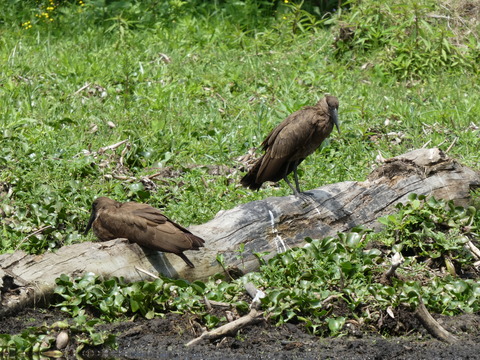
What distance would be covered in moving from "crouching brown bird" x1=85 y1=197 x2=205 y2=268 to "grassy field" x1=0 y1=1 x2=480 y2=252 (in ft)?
2.05

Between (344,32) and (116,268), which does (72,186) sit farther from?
(344,32)

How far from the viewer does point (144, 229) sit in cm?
609

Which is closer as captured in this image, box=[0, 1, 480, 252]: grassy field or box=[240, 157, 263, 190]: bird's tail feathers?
box=[240, 157, 263, 190]: bird's tail feathers

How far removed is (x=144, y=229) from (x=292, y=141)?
1.75 metres

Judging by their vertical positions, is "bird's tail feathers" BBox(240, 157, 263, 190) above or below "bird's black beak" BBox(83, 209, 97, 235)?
below

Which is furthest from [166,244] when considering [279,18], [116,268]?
[279,18]

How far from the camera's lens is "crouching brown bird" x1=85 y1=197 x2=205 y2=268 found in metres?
5.98

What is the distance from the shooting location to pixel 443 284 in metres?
6.18

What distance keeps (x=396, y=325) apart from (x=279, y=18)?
789 centimetres

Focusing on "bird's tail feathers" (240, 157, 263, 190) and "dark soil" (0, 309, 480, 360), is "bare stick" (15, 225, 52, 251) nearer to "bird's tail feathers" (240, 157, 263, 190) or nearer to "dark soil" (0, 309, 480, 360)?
"dark soil" (0, 309, 480, 360)

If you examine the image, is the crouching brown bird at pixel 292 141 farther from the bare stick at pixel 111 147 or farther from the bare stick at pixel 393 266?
the bare stick at pixel 111 147

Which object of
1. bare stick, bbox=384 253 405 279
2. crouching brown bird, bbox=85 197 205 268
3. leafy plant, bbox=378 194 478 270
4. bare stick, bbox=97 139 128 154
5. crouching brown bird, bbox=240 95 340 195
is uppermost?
crouching brown bird, bbox=85 197 205 268

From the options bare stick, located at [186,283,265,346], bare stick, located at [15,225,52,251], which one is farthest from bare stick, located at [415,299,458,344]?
bare stick, located at [15,225,52,251]

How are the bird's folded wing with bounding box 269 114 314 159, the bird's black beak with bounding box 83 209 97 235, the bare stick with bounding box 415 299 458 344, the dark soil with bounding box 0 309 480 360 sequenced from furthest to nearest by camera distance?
the bird's folded wing with bounding box 269 114 314 159, the bird's black beak with bounding box 83 209 97 235, the bare stick with bounding box 415 299 458 344, the dark soil with bounding box 0 309 480 360
